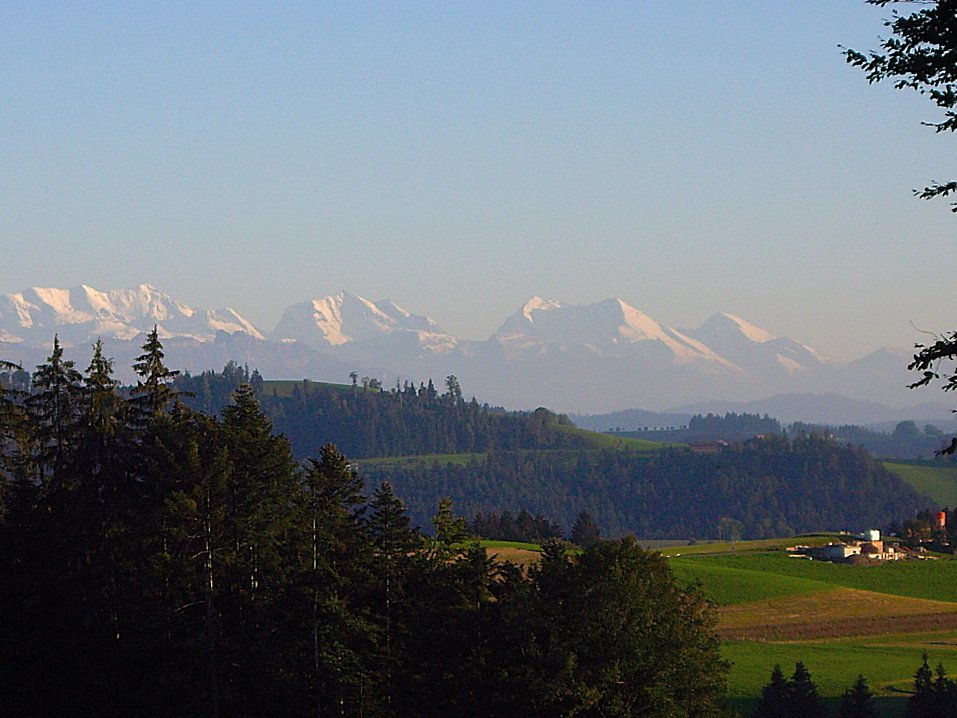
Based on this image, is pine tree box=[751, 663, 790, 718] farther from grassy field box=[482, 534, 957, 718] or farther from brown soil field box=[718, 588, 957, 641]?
brown soil field box=[718, 588, 957, 641]

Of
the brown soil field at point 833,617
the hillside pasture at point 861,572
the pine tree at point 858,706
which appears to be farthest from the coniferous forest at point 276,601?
the hillside pasture at point 861,572

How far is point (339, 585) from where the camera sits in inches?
1816

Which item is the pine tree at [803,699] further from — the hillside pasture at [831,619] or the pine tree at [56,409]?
the pine tree at [56,409]

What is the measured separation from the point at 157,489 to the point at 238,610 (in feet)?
16.8

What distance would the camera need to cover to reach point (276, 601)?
1907 inches

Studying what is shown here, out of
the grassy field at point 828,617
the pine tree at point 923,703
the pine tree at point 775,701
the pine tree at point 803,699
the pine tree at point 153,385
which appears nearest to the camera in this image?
the pine tree at point 153,385

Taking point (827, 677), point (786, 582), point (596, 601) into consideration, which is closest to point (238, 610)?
point (596, 601)

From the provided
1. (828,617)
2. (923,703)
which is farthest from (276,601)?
(828,617)

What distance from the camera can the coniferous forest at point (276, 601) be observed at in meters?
44.0

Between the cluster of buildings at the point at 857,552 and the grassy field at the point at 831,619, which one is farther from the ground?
the cluster of buildings at the point at 857,552

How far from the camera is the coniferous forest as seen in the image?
44000 mm

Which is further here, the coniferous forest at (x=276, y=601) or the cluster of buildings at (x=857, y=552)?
the cluster of buildings at (x=857, y=552)

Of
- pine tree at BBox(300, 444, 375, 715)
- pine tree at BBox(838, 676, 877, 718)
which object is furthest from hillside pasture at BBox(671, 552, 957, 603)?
pine tree at BBox(300, 444, 375, 715)

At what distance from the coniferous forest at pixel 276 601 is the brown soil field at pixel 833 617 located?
58.8m
